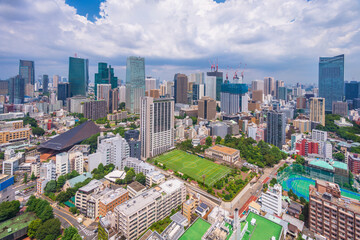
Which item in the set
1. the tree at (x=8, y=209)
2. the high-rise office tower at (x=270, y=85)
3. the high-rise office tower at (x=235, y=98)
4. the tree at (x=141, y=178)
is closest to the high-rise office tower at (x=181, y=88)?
the high-rise office tower at (x=235, y=98)

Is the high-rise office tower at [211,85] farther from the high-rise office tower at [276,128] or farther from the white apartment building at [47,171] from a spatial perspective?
the white apartment building at [47,171]

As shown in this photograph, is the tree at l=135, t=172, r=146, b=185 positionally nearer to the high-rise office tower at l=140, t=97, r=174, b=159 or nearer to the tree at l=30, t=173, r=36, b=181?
the high-rise office tower at l=140, t=97, r=174, b=159

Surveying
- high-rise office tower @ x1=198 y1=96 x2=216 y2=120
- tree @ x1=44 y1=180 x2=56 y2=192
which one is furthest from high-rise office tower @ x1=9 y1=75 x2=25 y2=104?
tree @ x1=44 y1=180 x2=56 y2=192

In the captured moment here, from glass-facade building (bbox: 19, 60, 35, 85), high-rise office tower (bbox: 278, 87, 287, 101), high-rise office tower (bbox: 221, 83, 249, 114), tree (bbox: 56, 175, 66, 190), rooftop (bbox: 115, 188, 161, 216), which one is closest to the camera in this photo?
rooftop (bbox: 115, 188, 161, 216)

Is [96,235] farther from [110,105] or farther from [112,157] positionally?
[110,105]

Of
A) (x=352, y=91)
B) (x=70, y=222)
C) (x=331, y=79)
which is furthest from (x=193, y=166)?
(x=352, y=91)

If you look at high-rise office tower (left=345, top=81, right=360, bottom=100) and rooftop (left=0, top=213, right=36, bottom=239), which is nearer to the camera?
rooftop (left=0, top=213, right=36, bottom=239)

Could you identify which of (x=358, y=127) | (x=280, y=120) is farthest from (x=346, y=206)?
(x=358, y=127)
